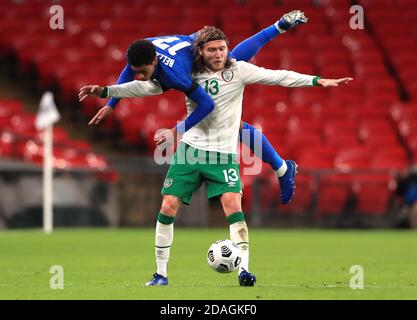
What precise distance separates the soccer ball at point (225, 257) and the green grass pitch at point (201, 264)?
0.63ft

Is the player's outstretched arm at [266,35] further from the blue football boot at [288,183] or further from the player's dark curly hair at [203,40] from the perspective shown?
the blue football boot at [288,183]

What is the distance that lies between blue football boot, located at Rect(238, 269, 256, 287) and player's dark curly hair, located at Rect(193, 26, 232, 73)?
1.81 m

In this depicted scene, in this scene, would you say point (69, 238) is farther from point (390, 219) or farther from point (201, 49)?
point (201, 49)

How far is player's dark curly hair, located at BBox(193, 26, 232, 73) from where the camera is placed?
9.27 meters

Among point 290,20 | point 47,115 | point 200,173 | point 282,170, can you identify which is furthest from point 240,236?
point 47,115

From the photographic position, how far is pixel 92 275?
10930mm

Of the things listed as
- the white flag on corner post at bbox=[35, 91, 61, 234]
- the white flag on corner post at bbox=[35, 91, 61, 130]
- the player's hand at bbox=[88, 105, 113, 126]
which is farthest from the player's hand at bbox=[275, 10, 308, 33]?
the white flag on corner post at bbox=[35, 91, 61, 130]

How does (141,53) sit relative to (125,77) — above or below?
above

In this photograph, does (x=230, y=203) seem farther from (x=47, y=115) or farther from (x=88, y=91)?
(x=47, y=115)

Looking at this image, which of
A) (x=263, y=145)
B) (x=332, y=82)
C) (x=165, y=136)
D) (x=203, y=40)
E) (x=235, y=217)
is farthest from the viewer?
(x=263, y=145)

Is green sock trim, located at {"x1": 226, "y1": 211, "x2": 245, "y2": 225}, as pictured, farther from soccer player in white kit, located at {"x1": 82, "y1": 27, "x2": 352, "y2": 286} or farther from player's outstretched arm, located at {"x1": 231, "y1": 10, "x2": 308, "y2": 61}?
player's outstretched arm, located at {"x1": 231, "y1": 10, "x2": 308, "y2": 61}

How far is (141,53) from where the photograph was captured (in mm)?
8977

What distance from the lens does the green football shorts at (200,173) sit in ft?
Result: 31.1

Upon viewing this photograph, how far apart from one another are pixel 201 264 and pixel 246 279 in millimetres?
3476
